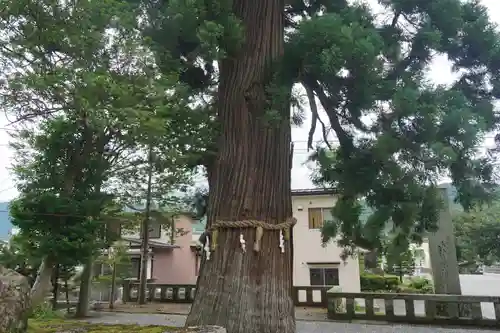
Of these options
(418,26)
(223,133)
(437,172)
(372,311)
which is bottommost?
(372,311)

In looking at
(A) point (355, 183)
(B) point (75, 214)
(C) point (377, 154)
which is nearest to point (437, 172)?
(C) point (377, 154)

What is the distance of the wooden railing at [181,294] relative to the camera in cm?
973

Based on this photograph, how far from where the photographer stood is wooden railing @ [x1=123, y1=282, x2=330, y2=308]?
9.73m

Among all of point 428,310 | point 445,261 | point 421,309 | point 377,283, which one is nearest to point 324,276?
point 377,283

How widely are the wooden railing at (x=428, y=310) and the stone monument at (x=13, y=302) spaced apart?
6.10 m

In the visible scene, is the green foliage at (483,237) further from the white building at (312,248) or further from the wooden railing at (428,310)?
the white building at (312,248)

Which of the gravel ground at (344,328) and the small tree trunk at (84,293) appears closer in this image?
the gravel ground at (344,328)

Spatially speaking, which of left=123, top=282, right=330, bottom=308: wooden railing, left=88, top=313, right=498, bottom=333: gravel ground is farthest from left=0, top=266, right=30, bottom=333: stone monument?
left=123, top=282, right=330, bottom=308: wooden railing

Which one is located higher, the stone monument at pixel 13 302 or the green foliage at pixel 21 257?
the green foliage at pixel 21 257

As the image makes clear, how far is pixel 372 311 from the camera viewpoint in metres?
7.11

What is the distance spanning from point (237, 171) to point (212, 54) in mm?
914

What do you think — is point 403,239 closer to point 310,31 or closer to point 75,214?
point 310,31

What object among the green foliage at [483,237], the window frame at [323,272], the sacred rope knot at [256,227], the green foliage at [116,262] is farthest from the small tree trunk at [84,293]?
the green foliage at [483,237]

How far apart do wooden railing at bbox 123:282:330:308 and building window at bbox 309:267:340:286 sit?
2.08 metres
